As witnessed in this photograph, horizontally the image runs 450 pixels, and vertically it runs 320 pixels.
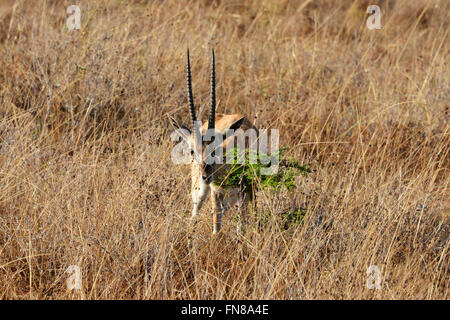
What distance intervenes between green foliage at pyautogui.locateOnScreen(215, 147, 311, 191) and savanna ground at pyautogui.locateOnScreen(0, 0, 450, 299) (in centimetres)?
16

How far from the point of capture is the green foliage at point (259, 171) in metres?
4.86

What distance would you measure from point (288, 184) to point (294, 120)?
96.7 inches

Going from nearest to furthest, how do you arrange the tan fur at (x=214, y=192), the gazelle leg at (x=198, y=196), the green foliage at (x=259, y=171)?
the green foliage at (x=259, y=171) < the tan fur at (x=214, y=192) < the gazelle leg at (x=198, y=196)

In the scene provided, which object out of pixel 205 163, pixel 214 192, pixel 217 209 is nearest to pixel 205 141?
pixel 205 163

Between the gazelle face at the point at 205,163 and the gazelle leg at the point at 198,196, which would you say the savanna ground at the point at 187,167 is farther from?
the gazelle face at the point at 205,163

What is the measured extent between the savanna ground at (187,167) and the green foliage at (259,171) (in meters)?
0.16

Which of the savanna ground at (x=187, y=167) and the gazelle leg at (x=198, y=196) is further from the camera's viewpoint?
the gazelle leg at (x=198, y=196)

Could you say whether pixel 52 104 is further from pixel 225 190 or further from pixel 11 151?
pixel 225 190

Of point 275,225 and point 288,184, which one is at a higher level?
point 288,184

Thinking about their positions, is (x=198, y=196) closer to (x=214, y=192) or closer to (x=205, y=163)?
(x=214, y=192)

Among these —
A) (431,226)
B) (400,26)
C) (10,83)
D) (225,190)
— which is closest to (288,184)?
(225,190)

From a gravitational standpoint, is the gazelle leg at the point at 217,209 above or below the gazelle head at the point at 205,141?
below

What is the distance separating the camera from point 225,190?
5.41 metres

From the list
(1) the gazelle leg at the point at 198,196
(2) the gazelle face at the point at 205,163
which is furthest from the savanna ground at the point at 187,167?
(2) the gazelle face at the point at 205,163
